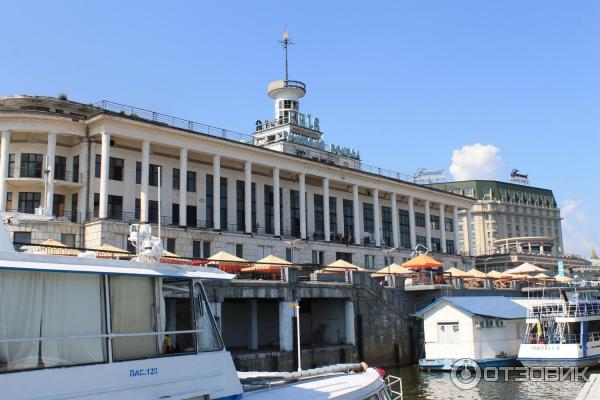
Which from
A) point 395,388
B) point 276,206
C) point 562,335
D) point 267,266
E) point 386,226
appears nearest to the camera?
point 395,388

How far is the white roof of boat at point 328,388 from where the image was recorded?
45.3 feet

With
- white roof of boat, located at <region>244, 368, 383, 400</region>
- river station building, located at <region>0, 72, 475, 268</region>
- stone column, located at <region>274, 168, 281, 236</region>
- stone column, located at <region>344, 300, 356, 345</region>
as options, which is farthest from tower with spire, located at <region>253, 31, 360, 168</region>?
white roof of boat, located at <region>244, 368, 383, 400</region>

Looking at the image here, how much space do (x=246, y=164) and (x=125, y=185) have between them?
13618 millimetres

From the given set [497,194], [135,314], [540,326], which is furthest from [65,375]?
[497,194]

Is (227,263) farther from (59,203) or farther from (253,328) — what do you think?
(59,203)

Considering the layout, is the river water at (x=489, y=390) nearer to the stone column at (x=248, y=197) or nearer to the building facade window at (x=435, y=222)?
the stone column at (x=248, y=197)

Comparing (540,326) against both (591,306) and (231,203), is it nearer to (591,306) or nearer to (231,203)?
(591,306)

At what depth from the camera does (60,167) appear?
183ft

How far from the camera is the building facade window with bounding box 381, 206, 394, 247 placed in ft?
274

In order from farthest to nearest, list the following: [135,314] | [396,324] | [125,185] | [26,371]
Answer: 1. [125,185]
2. [396,324]
3. [135,314]
4. [26,371]

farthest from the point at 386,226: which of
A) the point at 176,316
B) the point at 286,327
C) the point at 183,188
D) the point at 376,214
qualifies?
the point at 176,316

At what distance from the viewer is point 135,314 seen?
11.5m

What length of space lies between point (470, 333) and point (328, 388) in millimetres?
29270

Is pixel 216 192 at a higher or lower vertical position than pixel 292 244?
higher
